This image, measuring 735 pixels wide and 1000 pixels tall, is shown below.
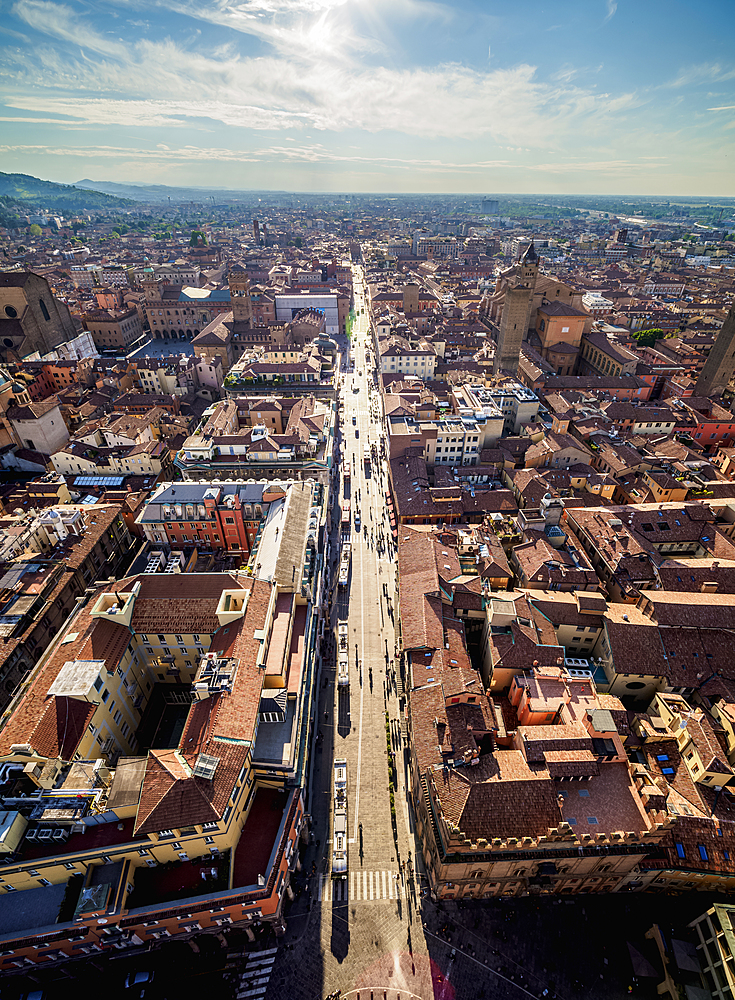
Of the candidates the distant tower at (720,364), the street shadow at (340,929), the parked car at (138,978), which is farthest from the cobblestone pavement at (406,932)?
the distant tower at (720,364)

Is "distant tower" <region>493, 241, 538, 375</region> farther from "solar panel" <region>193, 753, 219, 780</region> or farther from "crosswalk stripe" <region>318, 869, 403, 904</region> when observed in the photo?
"solar panel" <region>193, 753, 219, 780</region>

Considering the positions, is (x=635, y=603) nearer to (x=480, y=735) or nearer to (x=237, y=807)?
(x=480, y=735)

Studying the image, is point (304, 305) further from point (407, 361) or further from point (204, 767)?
point (204, 767)

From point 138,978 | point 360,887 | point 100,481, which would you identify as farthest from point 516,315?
point 138,978

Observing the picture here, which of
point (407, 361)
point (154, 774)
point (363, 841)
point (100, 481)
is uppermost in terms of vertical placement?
point (154, 774)

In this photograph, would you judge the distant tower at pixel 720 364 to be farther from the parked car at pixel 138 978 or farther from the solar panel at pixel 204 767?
the parked car at pixel 138 978
